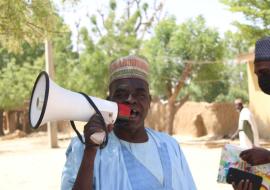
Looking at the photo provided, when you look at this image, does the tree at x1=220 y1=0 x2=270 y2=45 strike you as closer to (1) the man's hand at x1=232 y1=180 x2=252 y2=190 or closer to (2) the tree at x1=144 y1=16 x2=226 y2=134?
(2) the tree at x1=144 y1=16 x2=226 y2=134

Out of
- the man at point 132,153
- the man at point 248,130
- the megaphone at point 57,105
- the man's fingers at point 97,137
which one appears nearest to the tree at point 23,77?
the man at point 248,130

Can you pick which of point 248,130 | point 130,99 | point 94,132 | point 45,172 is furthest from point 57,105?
point 45,172

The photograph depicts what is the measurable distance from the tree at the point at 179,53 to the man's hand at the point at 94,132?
60.0 feet

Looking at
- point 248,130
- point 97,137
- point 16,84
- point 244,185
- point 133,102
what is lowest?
point 248,130

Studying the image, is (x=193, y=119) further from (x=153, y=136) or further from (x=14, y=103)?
(x=153, y=136)

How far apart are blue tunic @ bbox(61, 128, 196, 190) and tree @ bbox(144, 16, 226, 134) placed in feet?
58.1

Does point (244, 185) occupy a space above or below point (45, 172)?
above

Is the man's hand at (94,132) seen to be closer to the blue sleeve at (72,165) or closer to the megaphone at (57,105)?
the megaphone at (57,105)

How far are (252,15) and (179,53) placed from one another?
6.26 metres

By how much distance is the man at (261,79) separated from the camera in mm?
2016

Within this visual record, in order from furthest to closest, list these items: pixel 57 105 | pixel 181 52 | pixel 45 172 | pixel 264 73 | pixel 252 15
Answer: pixel 181 52
pixel 252 15
pixel 45 172
pixel 264 73
pixel 57 105

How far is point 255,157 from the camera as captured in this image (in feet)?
6.90

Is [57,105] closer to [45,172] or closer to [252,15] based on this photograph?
[45,172]

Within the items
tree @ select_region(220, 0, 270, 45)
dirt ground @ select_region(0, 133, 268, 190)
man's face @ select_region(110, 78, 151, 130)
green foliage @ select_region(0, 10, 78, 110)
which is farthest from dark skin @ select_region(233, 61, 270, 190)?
green foliage @ select_region(0, 10, 78, 110)
